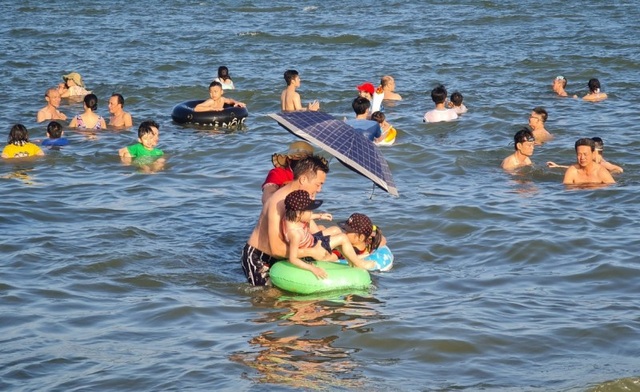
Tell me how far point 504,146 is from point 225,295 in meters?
6.98

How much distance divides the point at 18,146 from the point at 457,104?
7032mm

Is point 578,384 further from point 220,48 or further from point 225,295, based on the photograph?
point 220,48

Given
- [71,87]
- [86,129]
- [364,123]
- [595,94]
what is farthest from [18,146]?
[595,94]

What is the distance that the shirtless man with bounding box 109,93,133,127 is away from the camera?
15.7 m

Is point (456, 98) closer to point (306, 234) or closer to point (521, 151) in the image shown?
point (521, 151)

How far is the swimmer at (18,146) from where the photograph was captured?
43.4 feet

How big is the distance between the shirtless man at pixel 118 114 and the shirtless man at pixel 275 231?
7674 millimetres

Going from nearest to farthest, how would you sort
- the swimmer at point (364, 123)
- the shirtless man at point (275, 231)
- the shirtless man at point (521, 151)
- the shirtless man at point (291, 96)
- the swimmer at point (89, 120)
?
1. the shirtless man at point (275, 231)
2. the shirtless man at point (521, 151)
3. the swimmer at point (364, 123)
4. the swimmer at point (89, 120)
5. the shirtless man at point (291, 96)

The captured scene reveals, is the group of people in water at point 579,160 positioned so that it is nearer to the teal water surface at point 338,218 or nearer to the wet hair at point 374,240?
the teal water surface at point 338,218

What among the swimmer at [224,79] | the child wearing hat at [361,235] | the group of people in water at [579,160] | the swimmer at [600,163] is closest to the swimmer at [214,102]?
the swimmer at [224,79]

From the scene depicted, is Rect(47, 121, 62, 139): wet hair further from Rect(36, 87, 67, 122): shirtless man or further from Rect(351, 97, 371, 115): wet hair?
Rect(351, 97, 371, 115): wet hair

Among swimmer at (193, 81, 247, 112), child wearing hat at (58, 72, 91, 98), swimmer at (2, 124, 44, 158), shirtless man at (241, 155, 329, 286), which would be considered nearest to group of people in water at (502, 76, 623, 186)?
shirtless man at (241, 155, 329, 286)

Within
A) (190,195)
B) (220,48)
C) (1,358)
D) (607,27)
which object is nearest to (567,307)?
(1,358)

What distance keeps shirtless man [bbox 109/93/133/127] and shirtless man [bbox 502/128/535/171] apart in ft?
20.1
